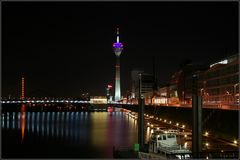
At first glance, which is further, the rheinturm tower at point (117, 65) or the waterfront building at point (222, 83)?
the rheinturm tower at point (117, 65)

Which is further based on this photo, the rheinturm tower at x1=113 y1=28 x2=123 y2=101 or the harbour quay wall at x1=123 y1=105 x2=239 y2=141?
the rheinturm tower at x1=113 y1=28 x2=123 y2=101

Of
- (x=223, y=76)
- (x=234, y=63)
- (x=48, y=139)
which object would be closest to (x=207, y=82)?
(x=223, y=76)

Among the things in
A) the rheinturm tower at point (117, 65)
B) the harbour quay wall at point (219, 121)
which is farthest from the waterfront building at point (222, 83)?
the rheinturm tower at point (117, 65)

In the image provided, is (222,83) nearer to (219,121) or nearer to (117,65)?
(219,121)

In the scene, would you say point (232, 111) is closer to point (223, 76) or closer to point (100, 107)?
point (223, 76)

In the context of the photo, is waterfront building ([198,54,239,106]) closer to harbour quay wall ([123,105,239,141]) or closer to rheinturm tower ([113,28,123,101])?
harbour quay wall ([123,105,239,141])

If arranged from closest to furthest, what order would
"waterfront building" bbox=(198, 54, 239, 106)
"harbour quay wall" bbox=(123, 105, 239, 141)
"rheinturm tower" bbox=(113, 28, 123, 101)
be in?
"harbour quay wall" bbox=(123, 105, 239, 141), "waterfront building" bbox=(198, 54, 239, 106), "rheinturm tower" bbox=(113, 28, 123, 101)

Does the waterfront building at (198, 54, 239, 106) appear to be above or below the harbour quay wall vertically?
above

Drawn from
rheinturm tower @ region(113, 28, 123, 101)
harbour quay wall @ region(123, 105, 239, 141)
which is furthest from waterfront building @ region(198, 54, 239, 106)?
rheinturm tower @ region(113, 28, 123, 101)

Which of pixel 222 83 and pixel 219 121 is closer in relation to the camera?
pixel 219 121

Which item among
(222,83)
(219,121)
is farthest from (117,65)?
(219,121)

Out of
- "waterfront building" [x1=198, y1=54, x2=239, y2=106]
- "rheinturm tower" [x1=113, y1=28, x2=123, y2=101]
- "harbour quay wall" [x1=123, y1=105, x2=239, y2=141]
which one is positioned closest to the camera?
"harbour quay wall" [x1=123, y1=105, x2=239, y2=141]

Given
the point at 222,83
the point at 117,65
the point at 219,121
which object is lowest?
the point at 219,121

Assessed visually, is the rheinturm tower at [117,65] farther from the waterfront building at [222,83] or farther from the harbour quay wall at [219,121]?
the harbour quay wall at [219,121]
